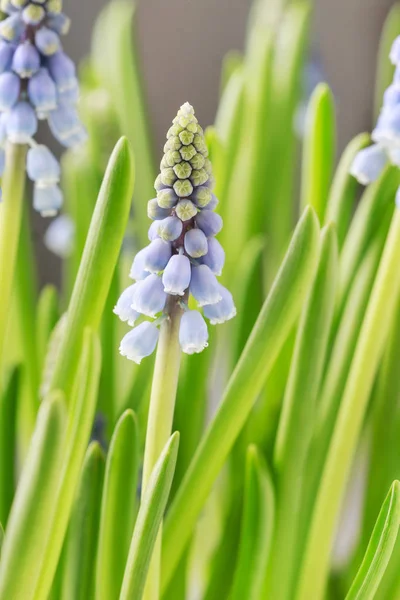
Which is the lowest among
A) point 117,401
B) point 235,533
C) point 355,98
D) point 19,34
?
point 235,533

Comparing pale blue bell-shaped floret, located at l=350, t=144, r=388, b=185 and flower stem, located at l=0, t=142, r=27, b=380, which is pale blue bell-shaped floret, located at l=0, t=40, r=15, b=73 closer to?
flower stem, located at l=0, t=142, r=27, b=380

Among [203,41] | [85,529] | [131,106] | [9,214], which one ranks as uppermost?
[203,41]

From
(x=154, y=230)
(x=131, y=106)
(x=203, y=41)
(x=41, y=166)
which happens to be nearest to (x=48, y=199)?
(x=41, y=166)

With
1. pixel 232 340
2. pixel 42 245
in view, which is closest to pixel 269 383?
pixel 232 340

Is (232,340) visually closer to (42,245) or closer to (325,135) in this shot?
(325,135)

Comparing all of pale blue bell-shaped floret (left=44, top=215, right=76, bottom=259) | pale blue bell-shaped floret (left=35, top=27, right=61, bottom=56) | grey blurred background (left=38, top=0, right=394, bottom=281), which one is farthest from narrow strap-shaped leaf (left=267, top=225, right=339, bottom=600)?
grey blurred background (left=38, top=0, right=394, bottom=281)

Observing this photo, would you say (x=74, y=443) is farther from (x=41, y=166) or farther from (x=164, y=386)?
(x=41, y=166)
